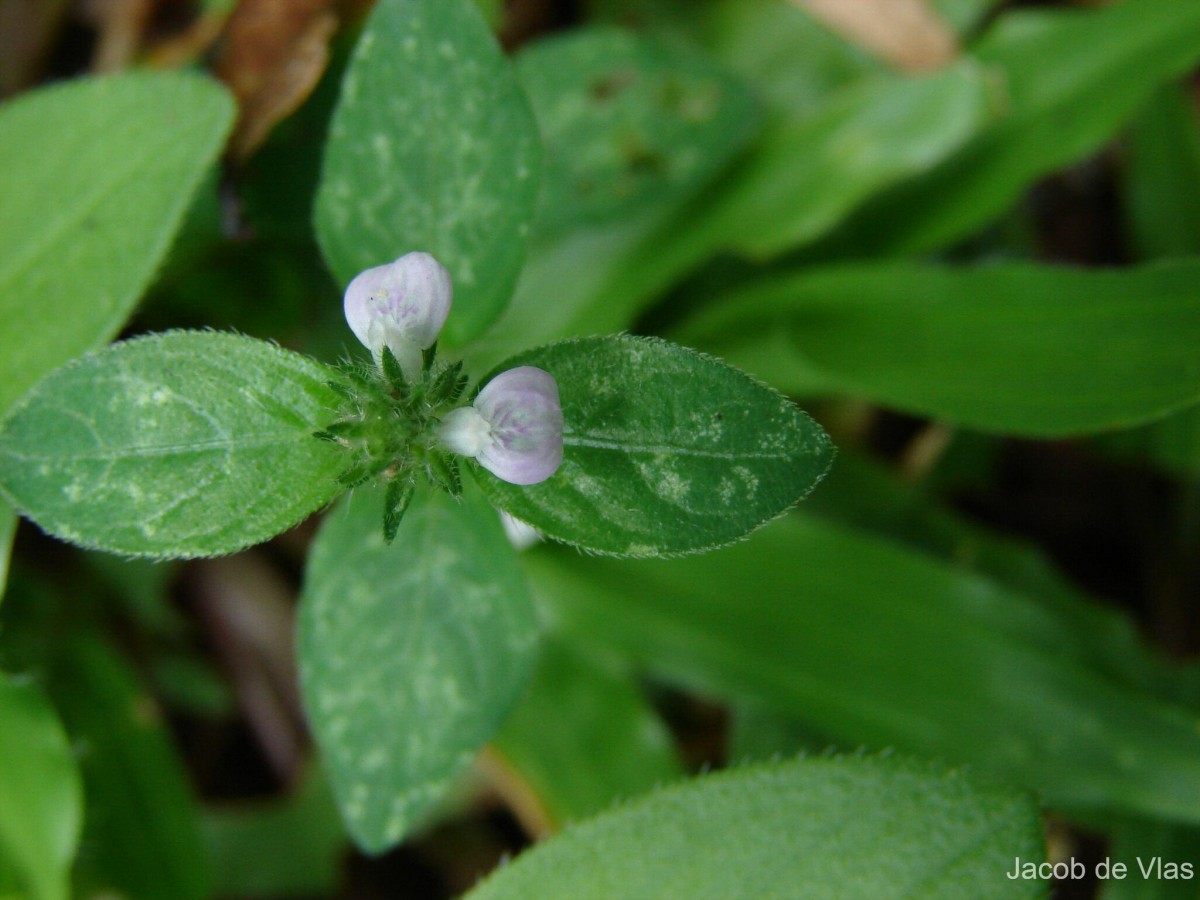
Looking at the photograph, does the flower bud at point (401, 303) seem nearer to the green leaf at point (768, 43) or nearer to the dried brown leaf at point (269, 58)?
the dried brown leaf at point (269, 58)

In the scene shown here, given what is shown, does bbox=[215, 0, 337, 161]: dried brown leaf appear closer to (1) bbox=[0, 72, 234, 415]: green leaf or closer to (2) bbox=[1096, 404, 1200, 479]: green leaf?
(1) bbox=[0, 72, 234, 415]: green leaf

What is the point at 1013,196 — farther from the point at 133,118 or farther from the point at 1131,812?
the point at 133,118

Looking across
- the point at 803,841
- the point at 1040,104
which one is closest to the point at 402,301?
the point at 803,841

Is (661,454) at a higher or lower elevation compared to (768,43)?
higher

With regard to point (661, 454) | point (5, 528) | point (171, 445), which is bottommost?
point (661, 454)

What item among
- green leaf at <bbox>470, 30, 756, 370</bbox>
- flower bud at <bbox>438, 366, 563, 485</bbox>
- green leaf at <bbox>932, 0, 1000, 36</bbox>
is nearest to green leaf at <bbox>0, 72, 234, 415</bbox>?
green leaf at <bbox>470, 30, 756, 370</bbox>

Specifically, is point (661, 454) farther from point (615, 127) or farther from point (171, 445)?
point (615, 127)

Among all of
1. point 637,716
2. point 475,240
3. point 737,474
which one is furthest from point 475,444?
point 637,716
